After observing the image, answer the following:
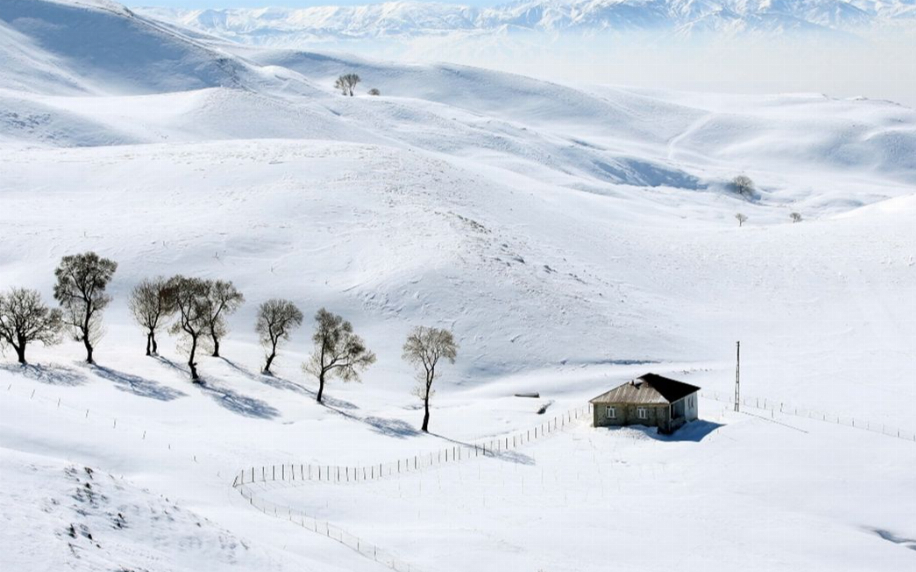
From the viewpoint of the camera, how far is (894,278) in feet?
299

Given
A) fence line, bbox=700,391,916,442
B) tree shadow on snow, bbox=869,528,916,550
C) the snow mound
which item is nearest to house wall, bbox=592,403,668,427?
fence line, bbox=700,391,916,442

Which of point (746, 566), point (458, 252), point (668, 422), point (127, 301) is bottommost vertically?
point (746, 566)

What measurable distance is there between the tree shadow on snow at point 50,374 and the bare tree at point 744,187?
149065 millimetres

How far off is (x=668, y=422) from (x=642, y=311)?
2748 centimetres

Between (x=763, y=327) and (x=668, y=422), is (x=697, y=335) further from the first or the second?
(x=668, y=422)

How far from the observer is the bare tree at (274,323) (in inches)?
2478

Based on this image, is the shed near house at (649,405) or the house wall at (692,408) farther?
the house wall at (692,408)

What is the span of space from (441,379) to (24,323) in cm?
2524

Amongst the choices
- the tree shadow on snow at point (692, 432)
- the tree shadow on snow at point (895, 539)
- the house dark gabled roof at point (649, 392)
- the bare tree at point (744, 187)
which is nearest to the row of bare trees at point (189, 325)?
the house dark gabled roof at point (649, 392)

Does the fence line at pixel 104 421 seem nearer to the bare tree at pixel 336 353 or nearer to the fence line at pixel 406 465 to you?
the fence line at pixel 406 465

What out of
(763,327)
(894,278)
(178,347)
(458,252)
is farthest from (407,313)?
(894,278)

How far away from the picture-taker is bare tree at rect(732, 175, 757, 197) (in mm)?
183125

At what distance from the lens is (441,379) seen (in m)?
65.4

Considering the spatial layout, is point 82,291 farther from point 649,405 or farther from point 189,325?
point 649,405
